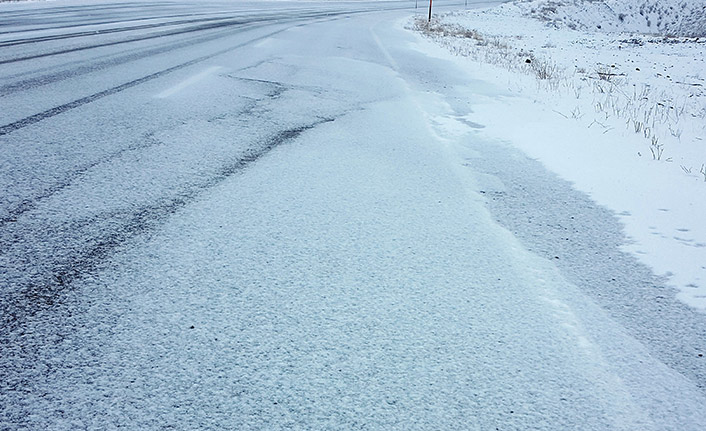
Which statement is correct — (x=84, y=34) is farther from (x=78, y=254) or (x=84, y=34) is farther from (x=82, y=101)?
(x=78, y=254)

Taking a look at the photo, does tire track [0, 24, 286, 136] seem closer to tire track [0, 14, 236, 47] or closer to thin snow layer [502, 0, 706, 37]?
tire track [0, 14, 236, 47]

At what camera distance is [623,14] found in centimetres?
3762

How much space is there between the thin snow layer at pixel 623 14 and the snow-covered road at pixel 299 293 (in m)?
34.0

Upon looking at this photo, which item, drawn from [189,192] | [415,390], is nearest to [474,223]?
[415,390]

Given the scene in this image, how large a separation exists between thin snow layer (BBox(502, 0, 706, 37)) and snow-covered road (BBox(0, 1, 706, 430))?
3396 cm

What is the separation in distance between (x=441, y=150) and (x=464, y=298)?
254cm

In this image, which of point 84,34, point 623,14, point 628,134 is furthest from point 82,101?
point 623,14

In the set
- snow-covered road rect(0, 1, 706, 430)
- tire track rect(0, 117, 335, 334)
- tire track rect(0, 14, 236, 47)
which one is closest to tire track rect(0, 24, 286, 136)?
snow-covered road rect(0, 1, 706, 430)

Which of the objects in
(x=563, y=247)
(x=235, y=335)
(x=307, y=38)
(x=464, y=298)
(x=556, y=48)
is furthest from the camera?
(x=556, y=48)

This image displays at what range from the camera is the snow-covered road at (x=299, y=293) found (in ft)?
5.47

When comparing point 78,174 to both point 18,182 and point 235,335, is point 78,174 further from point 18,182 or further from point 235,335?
point 235,335

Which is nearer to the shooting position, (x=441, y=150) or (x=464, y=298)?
(x=464, y=298)

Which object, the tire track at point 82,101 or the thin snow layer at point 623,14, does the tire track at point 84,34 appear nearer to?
the tire track at point 82,101

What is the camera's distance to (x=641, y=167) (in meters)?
4.60
